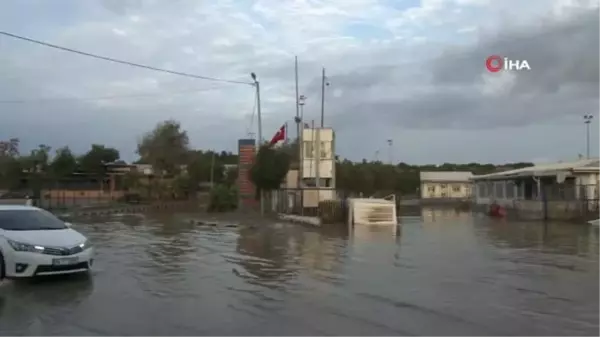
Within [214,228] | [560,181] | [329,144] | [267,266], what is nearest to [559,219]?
[560,181]

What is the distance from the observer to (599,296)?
34.2 feet

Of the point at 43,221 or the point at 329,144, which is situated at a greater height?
the point at 329,144

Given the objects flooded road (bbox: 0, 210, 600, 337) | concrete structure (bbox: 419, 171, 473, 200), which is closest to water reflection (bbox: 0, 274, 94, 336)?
flooded road (bbox: 0, 210, 600, 337)

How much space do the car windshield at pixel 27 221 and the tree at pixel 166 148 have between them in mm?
57743

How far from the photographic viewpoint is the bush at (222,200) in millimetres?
44188

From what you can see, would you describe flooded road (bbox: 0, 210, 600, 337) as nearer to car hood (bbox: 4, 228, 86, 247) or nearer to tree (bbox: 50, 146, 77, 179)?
car hood (bbox: 4, 228, 86, 247)

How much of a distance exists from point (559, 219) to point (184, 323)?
29.6 meters

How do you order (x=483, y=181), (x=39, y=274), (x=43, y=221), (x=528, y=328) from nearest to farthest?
(x=528, y=328)
(x=39, y=274)
(x=43, y=221)
(x=483, y=181)

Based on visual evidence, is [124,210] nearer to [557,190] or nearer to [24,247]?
[557,190]

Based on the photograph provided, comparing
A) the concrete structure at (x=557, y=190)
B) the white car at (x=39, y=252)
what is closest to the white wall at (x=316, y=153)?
the concrete structure at (x=557, y=190)

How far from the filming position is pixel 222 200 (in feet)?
145

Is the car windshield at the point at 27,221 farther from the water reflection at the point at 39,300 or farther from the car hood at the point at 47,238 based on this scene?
the water reflection at the point at 39,300

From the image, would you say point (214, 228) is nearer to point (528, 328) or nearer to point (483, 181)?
point (528, 328)

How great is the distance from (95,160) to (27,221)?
7280 centimetres
